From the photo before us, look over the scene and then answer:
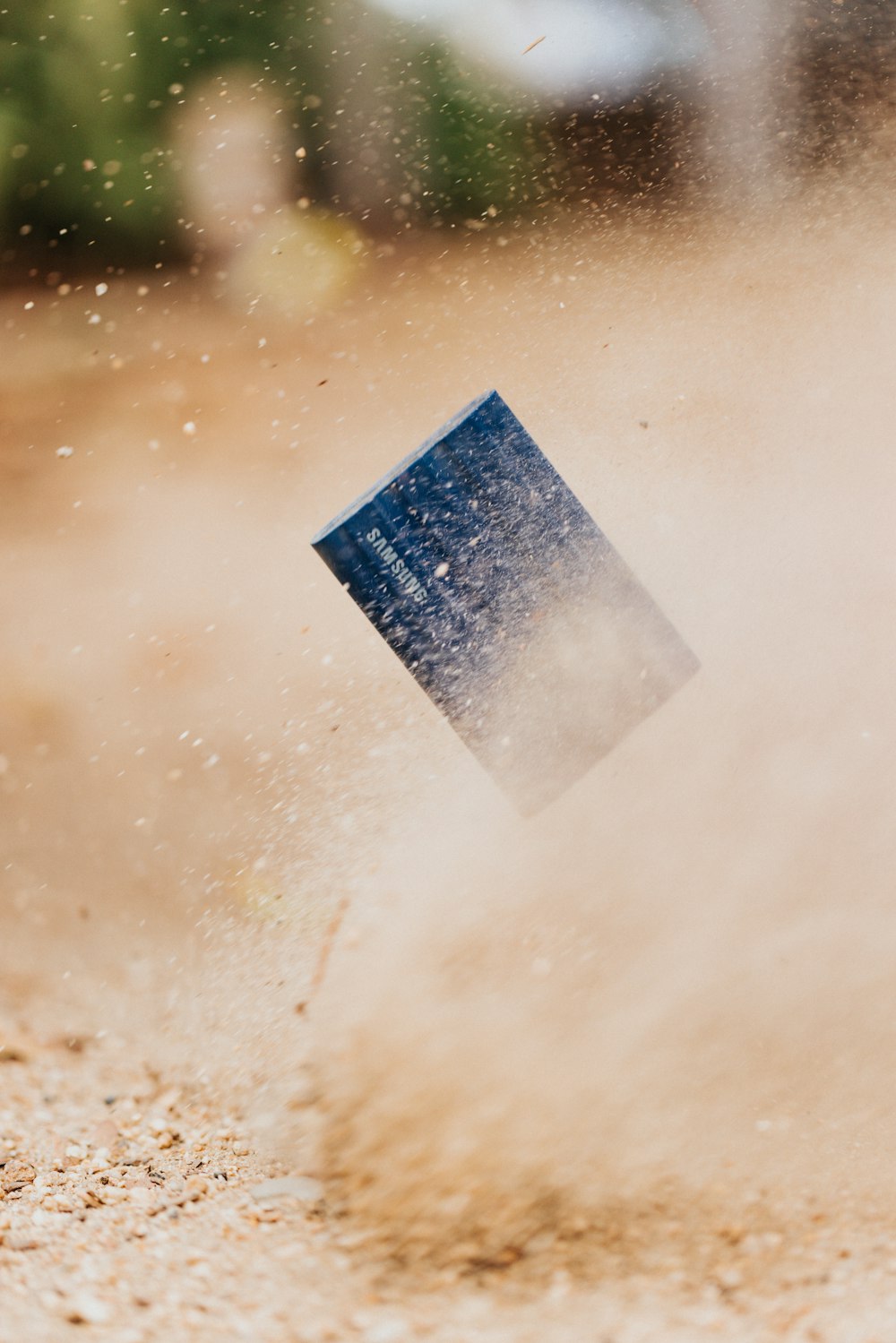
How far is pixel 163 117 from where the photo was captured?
3.74 metres

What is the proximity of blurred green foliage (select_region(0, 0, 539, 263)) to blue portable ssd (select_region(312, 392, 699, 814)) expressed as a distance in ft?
6.57

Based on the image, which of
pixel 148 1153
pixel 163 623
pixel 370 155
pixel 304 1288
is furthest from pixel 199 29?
pixel 304 1288

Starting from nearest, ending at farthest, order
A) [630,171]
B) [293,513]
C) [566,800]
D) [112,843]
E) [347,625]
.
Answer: [566,800]
[112,843]
[347,625]
[293,513]
[630,171]

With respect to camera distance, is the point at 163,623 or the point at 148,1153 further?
the point at 163,623

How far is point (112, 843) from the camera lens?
9.75ft

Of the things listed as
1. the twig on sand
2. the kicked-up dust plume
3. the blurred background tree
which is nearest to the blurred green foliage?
the blurred background tree

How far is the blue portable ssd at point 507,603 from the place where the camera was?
2.36 metres

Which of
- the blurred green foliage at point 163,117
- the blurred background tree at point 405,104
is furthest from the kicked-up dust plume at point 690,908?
the blurred green foliage at point 163,117

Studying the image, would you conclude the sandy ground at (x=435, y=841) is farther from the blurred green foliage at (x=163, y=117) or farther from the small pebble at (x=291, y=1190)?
the blurred green foliage at (x=163, y=117)

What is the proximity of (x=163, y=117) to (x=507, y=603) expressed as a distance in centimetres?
266

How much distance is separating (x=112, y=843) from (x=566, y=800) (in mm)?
1402

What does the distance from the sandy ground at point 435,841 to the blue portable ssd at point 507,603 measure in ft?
0.97

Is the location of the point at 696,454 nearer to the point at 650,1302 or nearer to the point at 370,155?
the point at 370,155

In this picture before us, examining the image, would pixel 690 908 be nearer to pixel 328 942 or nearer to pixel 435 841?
pixel 435 841
